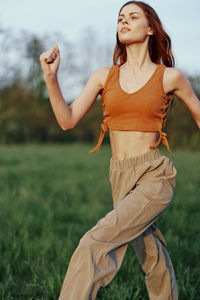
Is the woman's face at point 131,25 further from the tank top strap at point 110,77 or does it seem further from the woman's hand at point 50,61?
the woman's hand at point 50,61

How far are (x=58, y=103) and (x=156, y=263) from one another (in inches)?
45.6

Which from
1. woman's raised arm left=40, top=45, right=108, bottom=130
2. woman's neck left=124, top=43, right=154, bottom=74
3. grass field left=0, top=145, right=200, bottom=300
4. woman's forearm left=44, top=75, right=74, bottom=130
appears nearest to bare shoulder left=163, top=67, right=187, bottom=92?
woman's neck left=124, top=43, right=154, bottom=74

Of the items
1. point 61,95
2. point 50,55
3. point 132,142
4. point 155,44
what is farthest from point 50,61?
point 155,44

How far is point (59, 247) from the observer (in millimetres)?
3969

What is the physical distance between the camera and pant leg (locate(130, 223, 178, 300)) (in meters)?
2.57

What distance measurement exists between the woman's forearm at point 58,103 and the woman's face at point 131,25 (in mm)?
528

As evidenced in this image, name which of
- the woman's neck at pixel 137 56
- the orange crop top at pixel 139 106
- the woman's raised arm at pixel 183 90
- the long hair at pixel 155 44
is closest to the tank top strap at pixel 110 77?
the orange crop top at pixel 139 106

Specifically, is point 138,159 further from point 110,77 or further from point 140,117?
point 110,77

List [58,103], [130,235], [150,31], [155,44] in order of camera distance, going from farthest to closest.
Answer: [155,44]
[150,31]
[58,103]
[130,235]

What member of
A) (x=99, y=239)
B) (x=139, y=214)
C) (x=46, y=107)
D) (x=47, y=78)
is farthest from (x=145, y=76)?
(x=46, y=107)

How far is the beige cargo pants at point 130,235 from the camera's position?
79.4 inches

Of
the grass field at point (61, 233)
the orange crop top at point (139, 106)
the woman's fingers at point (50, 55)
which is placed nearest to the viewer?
the woman's fingers at point (50, 55)

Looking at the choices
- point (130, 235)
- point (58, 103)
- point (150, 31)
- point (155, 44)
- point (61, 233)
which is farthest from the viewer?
point (61, 233)

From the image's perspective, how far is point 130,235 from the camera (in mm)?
2227
